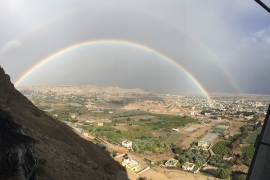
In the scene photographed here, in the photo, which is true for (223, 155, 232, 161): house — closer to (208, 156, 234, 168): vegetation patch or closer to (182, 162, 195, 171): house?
(208, 156, 234, 168): vegetation patch

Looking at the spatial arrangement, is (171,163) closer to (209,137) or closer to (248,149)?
(248,149)

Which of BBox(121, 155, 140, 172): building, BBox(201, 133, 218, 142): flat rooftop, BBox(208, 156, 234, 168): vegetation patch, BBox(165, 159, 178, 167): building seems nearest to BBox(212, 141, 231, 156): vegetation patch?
BBox(201, 133, 218, 142): flat rooftop

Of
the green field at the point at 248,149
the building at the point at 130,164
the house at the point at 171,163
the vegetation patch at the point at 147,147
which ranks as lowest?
the vegetation patch at the point at 147,147

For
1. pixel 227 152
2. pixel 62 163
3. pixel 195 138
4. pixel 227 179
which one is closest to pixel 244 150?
pixel 227 152

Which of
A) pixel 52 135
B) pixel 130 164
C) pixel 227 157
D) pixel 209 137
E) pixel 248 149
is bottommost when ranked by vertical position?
pixel 130 164

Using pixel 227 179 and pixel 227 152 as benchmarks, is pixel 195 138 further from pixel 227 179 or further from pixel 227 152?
pixel 227 179

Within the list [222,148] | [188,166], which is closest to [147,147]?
[188,166]

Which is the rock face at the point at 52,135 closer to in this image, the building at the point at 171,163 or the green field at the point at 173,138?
the building at the point at 171,163

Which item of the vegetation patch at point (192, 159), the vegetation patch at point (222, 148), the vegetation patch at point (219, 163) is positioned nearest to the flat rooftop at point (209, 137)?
the vegetation patch at point (222, 148)
